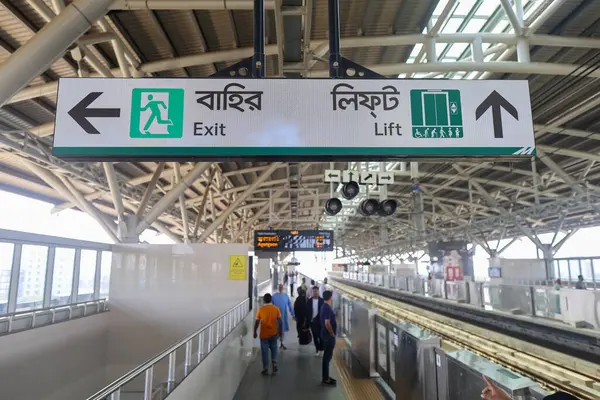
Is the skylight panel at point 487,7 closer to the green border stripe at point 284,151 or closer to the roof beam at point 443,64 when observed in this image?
the roof beam at point 443,64

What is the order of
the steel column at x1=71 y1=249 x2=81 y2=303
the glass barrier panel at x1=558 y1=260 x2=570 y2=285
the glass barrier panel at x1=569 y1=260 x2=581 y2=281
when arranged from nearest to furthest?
the steel column at x1=71 y1=249 x2=81 y2=303
the glass barrier panel at x1=569 y1=260 x2=581 y2=281
the glass barrier panel at x1=558 y1=260 x2=570 y2=285

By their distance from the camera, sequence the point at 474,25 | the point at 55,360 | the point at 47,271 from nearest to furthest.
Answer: the point at 55,360, the point at 47,271, the point at 474,25

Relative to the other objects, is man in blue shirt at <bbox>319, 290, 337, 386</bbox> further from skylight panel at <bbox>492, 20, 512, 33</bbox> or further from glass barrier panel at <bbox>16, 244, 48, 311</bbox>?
skylight panel at <bbox>492, 20, 512, 33</bbox>

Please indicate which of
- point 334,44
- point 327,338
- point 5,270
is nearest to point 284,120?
point 334,44

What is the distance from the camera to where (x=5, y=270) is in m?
7.88

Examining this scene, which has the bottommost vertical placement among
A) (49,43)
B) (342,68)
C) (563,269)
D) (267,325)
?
(267,325)

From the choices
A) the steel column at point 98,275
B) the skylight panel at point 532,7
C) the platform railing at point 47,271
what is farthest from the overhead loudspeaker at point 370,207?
the steel column at point 98,275

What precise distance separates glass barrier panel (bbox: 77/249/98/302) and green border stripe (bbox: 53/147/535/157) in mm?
8892

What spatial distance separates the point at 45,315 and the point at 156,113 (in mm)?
7627

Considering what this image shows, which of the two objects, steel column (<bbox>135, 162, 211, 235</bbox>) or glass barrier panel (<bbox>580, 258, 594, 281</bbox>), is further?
glass barrier panel (<bbox>580, 258, 594, 281</bbox>)

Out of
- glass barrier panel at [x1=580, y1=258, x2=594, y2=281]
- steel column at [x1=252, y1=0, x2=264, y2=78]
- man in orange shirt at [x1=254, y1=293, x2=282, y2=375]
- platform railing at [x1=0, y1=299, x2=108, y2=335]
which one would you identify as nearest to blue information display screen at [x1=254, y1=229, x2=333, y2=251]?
platform railing at [x1=0, y1=299, x2=108, y2=335]

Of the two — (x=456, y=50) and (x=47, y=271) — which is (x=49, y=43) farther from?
(x=456, y=50)

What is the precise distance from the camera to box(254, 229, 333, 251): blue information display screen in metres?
17.2

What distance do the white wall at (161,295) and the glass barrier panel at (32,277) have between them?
2380mm
